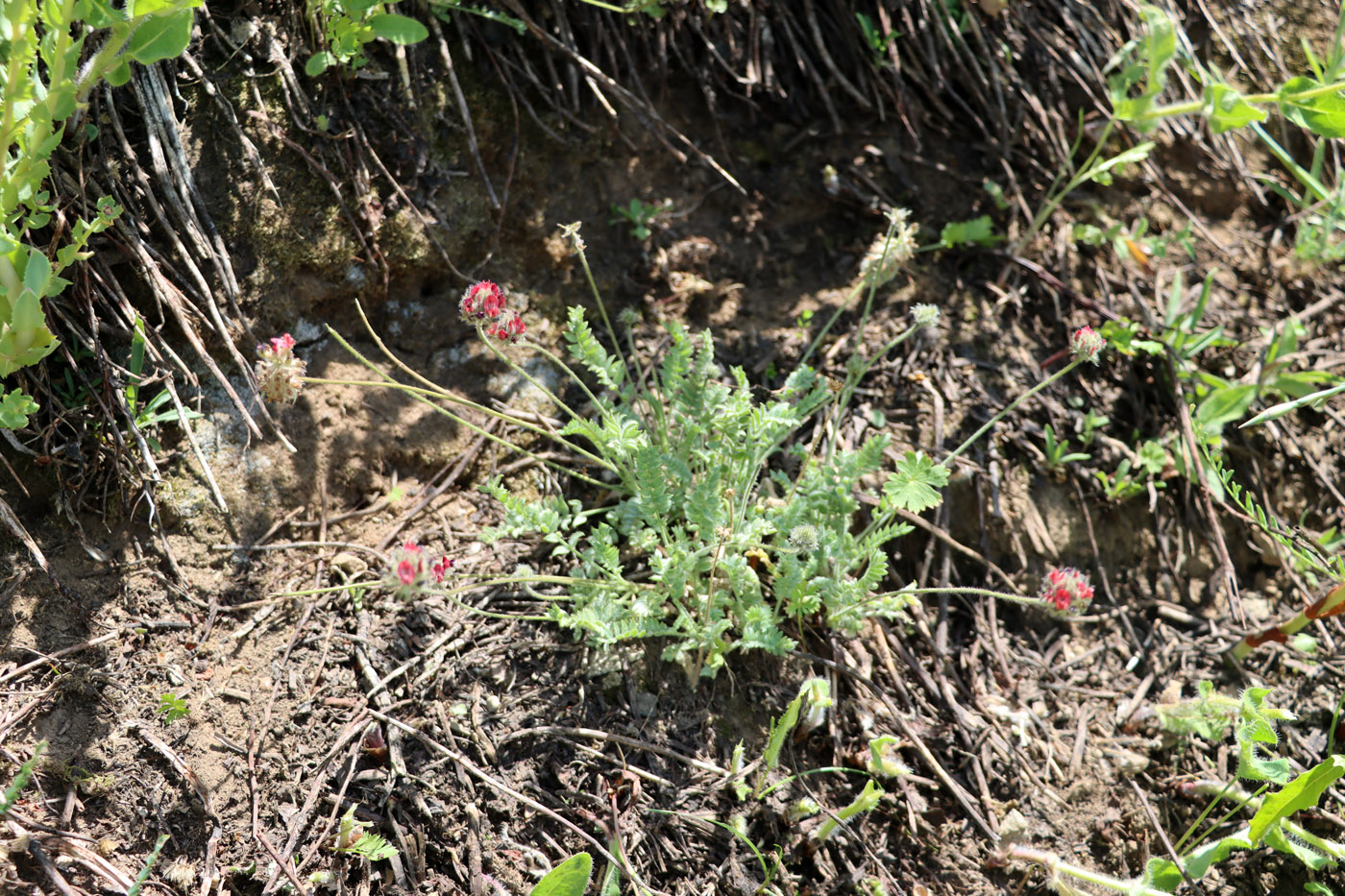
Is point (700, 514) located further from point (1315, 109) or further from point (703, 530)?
point (1315, 109)

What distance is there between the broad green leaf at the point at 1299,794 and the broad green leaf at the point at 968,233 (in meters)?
1.64

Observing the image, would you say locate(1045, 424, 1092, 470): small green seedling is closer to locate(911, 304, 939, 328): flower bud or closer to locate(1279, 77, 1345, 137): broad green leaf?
locate(911, 304, 939, 328): flower bud

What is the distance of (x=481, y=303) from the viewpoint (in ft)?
6.05

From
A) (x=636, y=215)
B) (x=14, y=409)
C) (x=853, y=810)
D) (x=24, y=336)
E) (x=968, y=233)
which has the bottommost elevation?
(x=853, y=810)

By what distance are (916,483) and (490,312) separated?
1019 mm

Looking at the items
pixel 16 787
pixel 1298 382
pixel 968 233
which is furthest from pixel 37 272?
pixel 1298 382

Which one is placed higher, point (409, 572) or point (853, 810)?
point (409, 572)

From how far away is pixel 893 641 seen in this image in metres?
2.24

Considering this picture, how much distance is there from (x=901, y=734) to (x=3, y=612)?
6.41ft

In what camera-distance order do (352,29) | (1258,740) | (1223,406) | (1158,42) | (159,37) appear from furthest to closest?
(1223,406), (1158,42), (352,29), (1258,740), (159,37)

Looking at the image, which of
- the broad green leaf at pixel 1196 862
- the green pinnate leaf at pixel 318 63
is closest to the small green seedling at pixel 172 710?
the green pinnate leaf at pixel 318 63

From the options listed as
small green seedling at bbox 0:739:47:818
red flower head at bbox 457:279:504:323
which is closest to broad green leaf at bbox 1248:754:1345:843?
red flower head at bbox 457:279:504:323

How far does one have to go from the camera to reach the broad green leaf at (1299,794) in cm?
184

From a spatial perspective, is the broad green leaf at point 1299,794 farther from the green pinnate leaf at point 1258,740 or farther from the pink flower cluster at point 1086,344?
the pink flower cluster at point 1086,344
